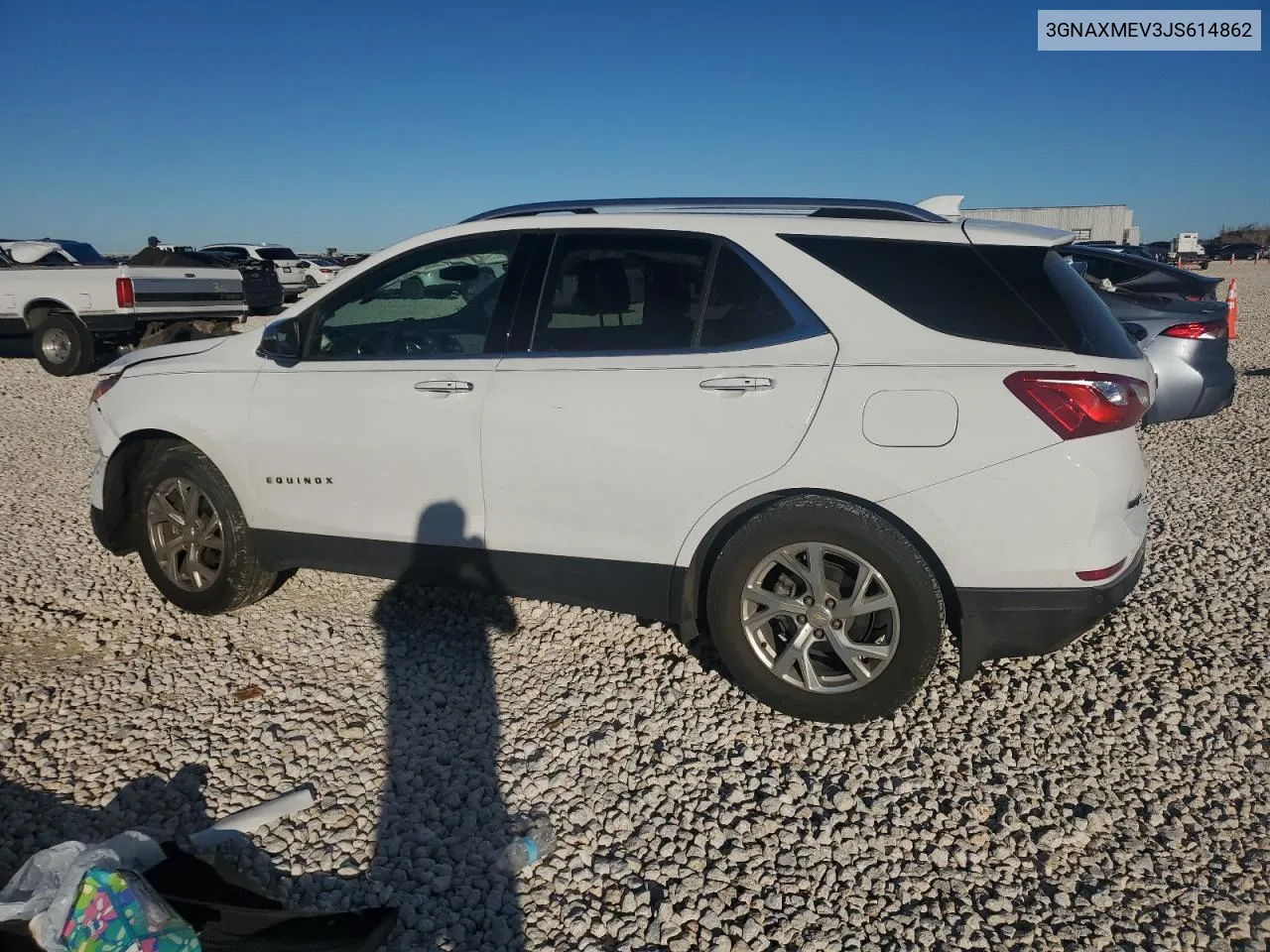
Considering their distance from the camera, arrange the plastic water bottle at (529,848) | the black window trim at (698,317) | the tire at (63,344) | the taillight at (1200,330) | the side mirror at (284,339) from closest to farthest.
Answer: the plastic water bottle at (529,848) < the black window trim at (698,317) < the side mirror at (284,339) < the taillight at (1200,330) < the tire at (63,344)

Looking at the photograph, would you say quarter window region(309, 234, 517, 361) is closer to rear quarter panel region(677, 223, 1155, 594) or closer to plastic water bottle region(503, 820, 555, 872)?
rear quarter panel region(677, 223, 1155, 594)

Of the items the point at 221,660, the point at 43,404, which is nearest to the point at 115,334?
the point at 43,404

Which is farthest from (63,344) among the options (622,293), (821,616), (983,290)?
(983,290)

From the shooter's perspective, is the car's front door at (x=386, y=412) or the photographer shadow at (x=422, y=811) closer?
the photographer shadow at (x=422, y=811)

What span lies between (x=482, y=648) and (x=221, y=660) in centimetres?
114

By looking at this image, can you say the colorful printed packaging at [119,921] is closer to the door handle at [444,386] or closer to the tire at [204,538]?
the door handle at [444,386]

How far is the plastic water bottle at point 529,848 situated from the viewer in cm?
269

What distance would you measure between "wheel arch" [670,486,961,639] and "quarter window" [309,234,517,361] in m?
1.29

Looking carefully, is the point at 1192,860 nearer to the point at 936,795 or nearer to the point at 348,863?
the point at 936,795

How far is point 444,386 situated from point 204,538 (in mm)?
1555

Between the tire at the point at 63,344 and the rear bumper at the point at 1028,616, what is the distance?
13.3m

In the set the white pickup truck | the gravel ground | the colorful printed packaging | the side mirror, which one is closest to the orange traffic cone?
the gravel ground

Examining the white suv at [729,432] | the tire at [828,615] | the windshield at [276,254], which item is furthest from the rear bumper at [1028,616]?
the windshield at [276,254]

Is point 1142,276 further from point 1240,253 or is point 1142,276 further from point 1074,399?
point 1240,253
